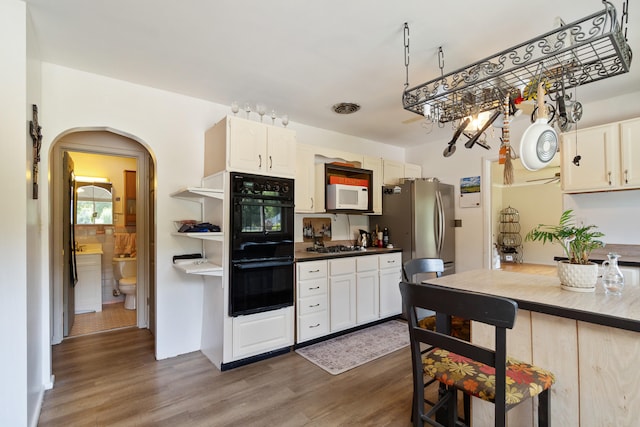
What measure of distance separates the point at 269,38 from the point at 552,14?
179cm

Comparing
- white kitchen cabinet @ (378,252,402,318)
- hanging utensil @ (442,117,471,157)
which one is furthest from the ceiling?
white kitchen cabinet @ (378,252,402,318)

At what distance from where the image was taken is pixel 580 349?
1392mm

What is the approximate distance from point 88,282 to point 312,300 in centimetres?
348

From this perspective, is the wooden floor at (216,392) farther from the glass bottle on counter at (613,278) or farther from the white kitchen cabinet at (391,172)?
the white kitchen cabinet at (391,172)

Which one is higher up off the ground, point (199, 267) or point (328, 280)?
point (199, 267)

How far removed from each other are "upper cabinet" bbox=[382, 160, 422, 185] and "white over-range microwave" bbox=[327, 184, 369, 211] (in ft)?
1.66

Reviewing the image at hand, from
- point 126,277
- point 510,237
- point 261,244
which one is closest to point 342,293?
point 261,244

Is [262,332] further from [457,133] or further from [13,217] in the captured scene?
[457,133]

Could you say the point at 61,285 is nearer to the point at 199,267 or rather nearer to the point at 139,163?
the point at 139,163

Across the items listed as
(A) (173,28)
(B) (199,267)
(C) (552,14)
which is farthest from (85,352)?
(C) (552,14)

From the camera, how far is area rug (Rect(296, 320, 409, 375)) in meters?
2.79

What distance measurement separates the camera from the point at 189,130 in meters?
3.12

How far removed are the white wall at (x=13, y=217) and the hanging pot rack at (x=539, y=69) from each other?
7.60ft

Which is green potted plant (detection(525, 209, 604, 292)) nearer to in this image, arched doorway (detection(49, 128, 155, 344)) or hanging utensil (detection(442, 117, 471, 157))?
hanging utensil (detection(442, 117, 471, 157))
